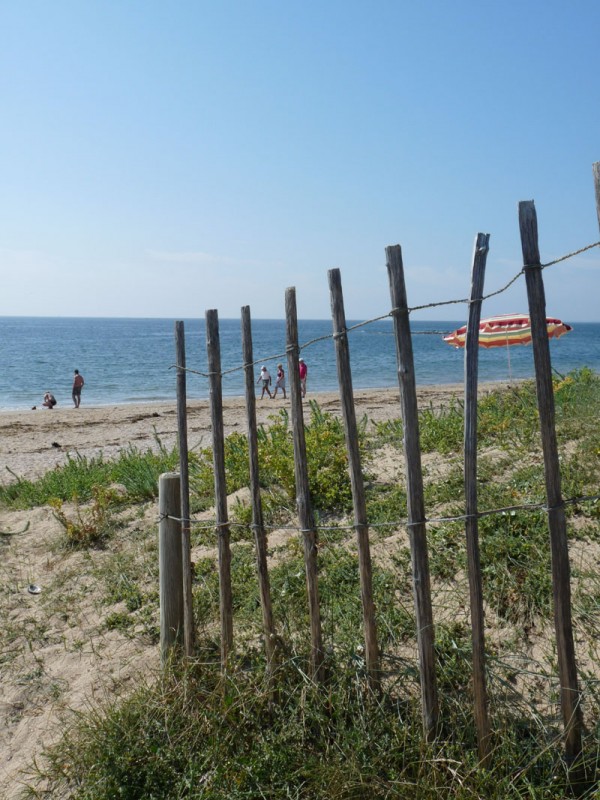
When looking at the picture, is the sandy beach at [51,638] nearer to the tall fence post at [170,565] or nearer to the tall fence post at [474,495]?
the tall fence post at [170,565]

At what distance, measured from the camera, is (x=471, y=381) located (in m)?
3.04

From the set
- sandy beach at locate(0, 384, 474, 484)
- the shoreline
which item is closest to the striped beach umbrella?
the shoreline

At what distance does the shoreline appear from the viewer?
15.7 meters

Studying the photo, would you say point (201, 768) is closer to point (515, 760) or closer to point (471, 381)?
point (515, 760)

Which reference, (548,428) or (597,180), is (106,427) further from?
(597,180)

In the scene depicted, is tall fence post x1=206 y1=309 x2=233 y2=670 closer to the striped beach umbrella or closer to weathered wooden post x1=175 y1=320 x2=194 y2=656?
weathered wooden post x1=175 y1=320 x2=194 y2=656

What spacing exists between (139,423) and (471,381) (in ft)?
64.9

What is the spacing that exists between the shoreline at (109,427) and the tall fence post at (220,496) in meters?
8.86

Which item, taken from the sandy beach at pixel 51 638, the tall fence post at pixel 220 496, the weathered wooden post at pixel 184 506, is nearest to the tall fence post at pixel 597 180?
the tall fence post at pixel 220 496

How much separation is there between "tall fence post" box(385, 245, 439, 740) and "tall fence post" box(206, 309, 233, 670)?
3.91 feet

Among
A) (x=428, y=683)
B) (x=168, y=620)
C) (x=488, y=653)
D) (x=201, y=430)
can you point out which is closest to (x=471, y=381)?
(x=428, y=683)

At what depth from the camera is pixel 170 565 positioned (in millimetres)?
4539

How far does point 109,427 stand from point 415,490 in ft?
63.6

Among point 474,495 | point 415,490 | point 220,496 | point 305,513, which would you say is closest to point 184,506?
point 220,496
